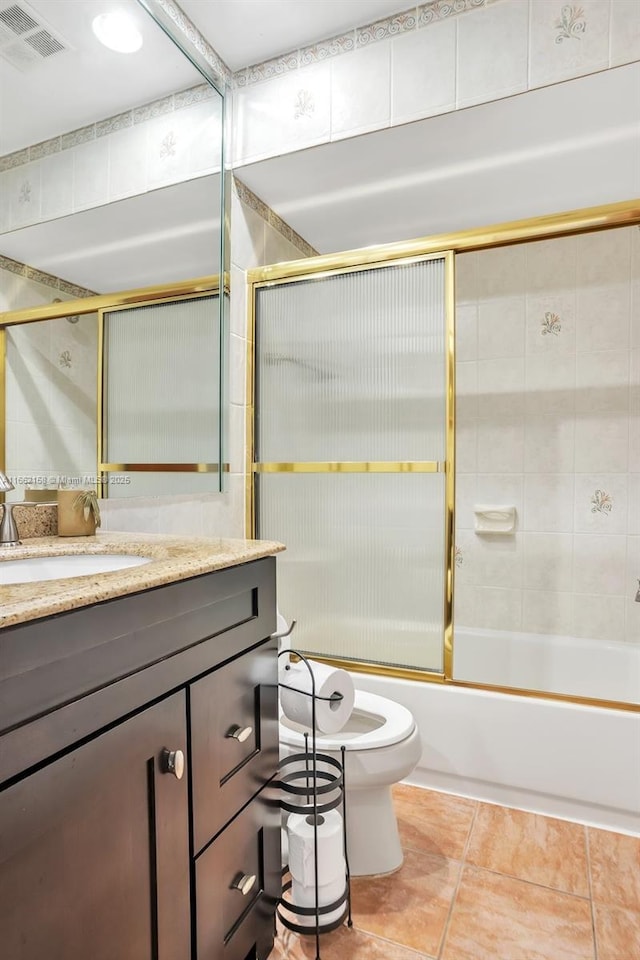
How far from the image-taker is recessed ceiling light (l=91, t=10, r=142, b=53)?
151 centimetres

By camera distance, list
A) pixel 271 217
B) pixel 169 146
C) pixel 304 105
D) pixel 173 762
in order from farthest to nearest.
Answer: pixel 271 217, pixel 304 105, pixel 169 146, pixel 173 762

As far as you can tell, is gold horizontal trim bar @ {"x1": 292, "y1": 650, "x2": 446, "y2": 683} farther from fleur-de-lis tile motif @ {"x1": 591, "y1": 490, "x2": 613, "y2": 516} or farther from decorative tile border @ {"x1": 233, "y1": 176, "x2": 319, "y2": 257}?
decorative tile border @ {"x1": 233, "y1": 176, "x2": 319, "y2": 257}

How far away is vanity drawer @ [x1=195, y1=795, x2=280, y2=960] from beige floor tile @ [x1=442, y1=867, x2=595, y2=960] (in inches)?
17.0

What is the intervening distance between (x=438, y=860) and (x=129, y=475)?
4.61 feet

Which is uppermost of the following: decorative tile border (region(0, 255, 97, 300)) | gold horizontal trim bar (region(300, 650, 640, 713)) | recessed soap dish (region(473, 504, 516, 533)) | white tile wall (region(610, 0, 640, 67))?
white tile wall (region(610, 0, 640, 67))

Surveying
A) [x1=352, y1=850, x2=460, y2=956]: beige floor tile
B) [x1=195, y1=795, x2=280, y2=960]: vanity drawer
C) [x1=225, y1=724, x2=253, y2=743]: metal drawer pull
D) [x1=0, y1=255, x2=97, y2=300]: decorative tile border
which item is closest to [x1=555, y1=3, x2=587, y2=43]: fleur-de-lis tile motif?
[x1=0, y1=255, x2=97, y2=300]: decorative tile border

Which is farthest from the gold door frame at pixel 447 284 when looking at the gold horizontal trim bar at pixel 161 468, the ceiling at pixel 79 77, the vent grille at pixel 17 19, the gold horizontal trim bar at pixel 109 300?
the vent grille at pixel 17 19

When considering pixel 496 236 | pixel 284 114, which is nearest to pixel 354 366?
pixel 496 236

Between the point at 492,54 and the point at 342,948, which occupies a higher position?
the point at 492,54

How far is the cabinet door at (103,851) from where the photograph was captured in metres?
0.65

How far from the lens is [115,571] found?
94cm

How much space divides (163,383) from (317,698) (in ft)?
3.48

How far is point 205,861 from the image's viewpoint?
0.98m

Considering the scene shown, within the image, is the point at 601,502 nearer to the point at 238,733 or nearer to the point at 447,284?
the point at 447,284
